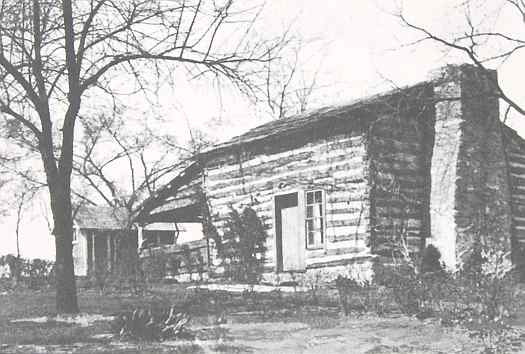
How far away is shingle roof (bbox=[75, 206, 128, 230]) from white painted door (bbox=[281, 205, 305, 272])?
83.9ft

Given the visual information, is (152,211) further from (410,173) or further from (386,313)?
(386,313)

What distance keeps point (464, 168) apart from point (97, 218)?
105 ft

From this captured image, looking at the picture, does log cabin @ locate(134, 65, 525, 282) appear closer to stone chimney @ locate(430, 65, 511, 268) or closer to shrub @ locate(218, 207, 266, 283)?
stone chimney @ locate(430, 65, 511, 268)

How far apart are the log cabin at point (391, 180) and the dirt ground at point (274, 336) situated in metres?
5.25

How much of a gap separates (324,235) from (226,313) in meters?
6.21

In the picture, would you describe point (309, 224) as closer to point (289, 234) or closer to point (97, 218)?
point (289, 234)

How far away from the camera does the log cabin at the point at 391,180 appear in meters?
16.5

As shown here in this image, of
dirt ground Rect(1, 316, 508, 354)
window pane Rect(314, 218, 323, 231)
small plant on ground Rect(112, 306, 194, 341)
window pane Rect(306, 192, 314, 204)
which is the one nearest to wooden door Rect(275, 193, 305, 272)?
window pane Rect(306, 192, 314, 204)

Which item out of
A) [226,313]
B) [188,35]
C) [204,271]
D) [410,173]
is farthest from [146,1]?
[204,271]

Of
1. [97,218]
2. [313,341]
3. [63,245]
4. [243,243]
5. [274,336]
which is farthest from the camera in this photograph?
[97,218]

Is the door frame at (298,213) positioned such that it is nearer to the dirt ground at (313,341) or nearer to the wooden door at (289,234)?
the wooden door at (289,234)

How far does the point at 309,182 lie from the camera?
17969mm

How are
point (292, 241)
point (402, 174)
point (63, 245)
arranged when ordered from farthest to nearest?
point (292, 241) < point (402, 174) < point (63, 245)

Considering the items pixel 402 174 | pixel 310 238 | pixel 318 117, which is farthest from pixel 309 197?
pixel 402 174
